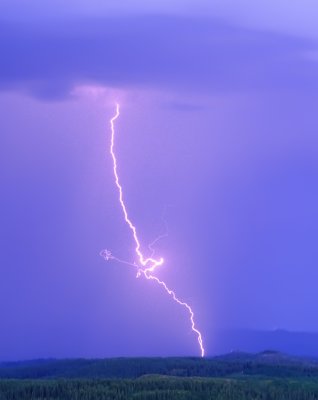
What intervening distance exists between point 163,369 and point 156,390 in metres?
21.3

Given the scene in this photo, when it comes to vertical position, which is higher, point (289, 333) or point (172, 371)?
point (289, 333)

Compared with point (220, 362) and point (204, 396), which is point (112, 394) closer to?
point (204, 396)

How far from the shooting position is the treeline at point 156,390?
154 feet

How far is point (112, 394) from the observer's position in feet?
154

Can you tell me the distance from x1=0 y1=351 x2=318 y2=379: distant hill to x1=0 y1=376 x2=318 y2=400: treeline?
1134cm

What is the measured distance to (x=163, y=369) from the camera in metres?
69.4

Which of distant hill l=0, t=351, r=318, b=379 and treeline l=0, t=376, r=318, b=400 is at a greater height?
distant hill l=0, t=351, r=318, b=379

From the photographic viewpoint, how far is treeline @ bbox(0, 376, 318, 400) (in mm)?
46875

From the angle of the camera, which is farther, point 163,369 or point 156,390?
point 163,369

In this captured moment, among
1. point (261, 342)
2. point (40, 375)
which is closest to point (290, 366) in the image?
point (40, 375)

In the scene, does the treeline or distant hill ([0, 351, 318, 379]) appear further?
distant hill ([0, 351, 318, 379])

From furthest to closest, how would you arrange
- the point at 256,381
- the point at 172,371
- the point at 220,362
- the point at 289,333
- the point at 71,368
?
the point at 289,333
the point at 71,368
the point at 220,362
the point at 172,371
the point at 256,381

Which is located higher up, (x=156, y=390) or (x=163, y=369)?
(x=163, y=369)

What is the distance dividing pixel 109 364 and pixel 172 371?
877 cm
